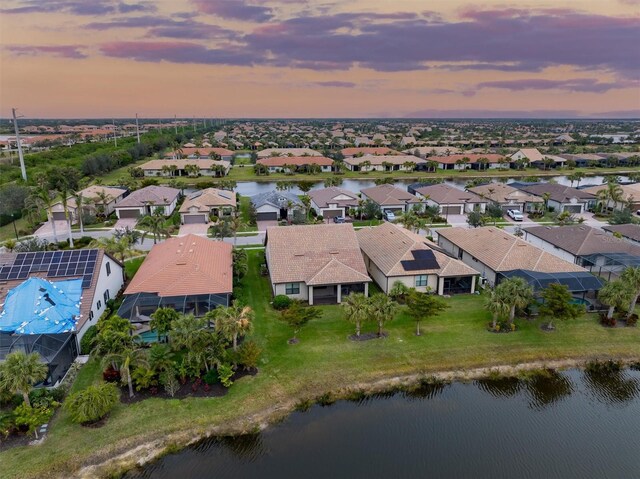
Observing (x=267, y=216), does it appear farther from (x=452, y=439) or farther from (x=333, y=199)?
(x=452, y=439)

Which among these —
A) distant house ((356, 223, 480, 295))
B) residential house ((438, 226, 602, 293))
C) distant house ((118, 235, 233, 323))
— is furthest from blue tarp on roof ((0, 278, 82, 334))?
residential house ((438, 226, 602, 293))

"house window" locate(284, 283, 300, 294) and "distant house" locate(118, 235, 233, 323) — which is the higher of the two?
"distant house" locate(118, 235, 233, 323)

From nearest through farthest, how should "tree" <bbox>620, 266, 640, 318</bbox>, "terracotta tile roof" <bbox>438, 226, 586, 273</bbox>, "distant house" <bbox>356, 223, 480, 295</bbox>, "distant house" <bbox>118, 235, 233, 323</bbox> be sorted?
"distant house" <bbox>118, 235, 233, 323</bbox>
"tree" <bbox>620, 266, 640, 318</bbox>
"distant house" <bbox>356, 223, 480, 295</bbox>
"terracotta tile roof" <bbox>438, 226, 586, 273</bbox>

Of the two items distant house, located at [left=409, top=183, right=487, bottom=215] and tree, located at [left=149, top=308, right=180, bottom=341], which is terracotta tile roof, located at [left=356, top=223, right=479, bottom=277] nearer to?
tree, located at [left=149, top=308, right=180, bottom=341]

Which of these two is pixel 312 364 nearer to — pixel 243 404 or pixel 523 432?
pixel 243 404

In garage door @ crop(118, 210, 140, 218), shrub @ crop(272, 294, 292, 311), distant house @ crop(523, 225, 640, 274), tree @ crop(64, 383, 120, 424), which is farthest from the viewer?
garage door @ crop(118, 210, 140, 218)

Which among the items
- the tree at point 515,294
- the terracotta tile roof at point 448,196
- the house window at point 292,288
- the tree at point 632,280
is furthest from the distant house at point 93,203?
the tree at point 632,280

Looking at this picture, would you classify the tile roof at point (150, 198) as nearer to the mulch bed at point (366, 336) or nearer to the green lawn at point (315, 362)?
the green lawn at point (315, 362)
